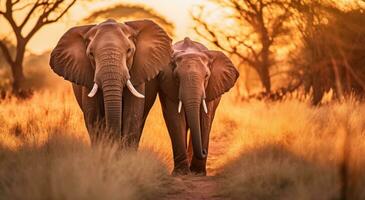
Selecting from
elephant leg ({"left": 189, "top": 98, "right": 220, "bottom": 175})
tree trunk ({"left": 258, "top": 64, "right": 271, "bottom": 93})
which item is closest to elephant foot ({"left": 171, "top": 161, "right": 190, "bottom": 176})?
elephant leg ({"left": 189, "top": 98, "right": 220, "bottom": 175})

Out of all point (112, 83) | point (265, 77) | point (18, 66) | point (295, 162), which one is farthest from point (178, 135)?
point (265, 77)

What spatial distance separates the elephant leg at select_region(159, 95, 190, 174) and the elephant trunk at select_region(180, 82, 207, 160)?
0.98 ft

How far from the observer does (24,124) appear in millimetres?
12977

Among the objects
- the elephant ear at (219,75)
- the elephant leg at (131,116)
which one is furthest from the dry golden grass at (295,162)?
the elephant leg at (131,116)

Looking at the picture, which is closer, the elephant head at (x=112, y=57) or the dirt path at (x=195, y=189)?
the dirt path at (x=195, y=189)

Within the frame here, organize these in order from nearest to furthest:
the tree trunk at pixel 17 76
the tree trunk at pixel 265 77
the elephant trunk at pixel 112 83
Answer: the elephant trunk at pixel 112 83
the tree trunk at pixel 17 76
the tree trunk at pixel 265 77

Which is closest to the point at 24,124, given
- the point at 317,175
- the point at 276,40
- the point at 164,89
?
the point at 164,89

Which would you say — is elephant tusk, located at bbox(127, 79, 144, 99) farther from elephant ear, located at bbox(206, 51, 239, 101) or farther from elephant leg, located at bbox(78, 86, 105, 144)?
elephant ear, located at bbox(206, 51, 239, 101)

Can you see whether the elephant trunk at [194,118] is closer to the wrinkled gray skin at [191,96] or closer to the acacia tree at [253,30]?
the wrinkled gray skin at [191,96]

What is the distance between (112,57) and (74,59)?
2.50 feet

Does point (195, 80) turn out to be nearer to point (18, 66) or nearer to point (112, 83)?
point (112, 83)

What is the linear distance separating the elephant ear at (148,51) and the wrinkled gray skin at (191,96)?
0.85ft

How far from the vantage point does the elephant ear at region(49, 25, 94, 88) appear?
8898 mm

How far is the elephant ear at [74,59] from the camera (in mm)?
8898
